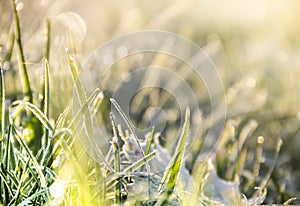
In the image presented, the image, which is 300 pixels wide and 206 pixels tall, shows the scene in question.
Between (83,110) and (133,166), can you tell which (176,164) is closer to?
(133,166)

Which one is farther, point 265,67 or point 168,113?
point 265,67

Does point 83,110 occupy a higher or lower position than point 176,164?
higher

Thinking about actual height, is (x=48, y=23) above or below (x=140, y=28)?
above

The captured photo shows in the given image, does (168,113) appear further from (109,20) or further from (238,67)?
(109,20)

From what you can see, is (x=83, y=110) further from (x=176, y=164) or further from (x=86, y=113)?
(x=176, y=164)

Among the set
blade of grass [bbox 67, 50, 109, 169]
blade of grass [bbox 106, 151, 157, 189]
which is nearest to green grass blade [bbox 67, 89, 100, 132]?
blade of grass [bbox 67, 50, 109, 169]

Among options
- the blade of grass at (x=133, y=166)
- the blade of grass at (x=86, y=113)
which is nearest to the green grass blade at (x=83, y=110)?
the blade of grass at (x=86, y=113)

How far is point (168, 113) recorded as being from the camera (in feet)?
7.05

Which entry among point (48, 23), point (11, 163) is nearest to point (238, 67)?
point (48, 23)

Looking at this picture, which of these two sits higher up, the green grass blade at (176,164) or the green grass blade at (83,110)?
the green grass blade at (83,110)

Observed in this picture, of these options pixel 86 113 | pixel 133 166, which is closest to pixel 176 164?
pixel 133 166

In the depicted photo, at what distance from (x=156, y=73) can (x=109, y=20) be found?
1.09 metres

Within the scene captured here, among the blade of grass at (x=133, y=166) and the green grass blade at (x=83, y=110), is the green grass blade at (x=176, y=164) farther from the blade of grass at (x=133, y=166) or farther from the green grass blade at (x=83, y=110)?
the green grass blade at (x=83, y=110)

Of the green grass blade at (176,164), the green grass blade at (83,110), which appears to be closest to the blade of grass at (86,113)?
the green grass blade at (83,110)
